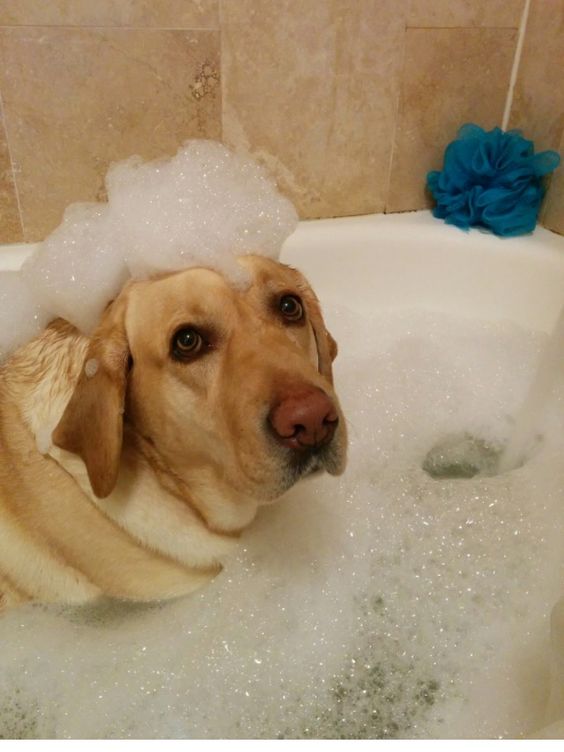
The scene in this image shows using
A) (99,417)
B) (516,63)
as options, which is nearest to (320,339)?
(99,417)

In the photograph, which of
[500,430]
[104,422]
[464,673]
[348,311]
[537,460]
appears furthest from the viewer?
[348,311]

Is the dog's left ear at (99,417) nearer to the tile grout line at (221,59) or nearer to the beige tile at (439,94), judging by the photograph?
the tile grout line at (221,59)

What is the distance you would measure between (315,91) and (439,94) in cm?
39

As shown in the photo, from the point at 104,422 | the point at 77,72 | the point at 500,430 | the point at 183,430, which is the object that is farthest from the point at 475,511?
the point at 77,72

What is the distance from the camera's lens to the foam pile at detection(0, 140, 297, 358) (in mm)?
1185

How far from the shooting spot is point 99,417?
1.00m

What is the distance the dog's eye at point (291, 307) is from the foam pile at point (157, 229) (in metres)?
0.10

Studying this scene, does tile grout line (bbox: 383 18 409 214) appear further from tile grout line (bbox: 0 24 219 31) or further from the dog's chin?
the dog's chin

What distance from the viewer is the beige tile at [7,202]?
5.42ft

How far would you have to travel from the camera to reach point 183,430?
1.05 meters

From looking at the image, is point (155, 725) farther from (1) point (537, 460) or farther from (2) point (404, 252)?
(2) point (404, 252)

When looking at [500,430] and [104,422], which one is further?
[500,430]

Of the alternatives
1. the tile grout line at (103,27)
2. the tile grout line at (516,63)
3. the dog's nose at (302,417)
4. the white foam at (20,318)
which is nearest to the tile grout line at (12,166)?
the tile grout line at (103,27)

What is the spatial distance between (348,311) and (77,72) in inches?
36.9
